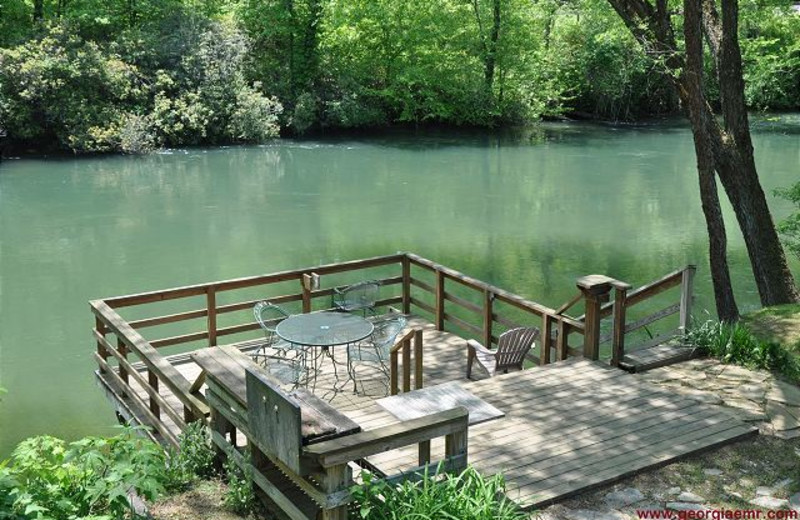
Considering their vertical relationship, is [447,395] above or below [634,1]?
below

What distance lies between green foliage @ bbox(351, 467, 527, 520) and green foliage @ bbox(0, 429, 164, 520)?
109 cm

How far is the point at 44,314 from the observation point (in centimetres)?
1367

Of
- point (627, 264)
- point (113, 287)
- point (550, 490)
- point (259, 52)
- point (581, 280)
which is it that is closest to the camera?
point (550, 490)

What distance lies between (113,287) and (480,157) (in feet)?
51.2

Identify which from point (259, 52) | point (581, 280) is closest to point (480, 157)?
point (259, 52)

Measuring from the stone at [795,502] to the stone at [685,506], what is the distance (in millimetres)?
527

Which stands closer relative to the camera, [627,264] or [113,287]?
[113,287]

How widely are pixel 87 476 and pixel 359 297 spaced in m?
5.63

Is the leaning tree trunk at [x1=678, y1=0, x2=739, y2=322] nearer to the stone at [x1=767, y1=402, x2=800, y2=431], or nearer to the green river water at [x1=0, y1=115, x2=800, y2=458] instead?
the stone at [x1=767, y1=402, x2=800, y2=431]

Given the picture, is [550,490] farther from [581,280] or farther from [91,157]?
[91,157]

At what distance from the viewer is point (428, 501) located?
4832 mm

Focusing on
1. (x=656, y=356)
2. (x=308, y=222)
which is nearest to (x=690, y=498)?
(x=656, y=356)

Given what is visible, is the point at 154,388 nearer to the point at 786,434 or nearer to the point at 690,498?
the point at 690,498

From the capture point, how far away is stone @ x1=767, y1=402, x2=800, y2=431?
676 cm
